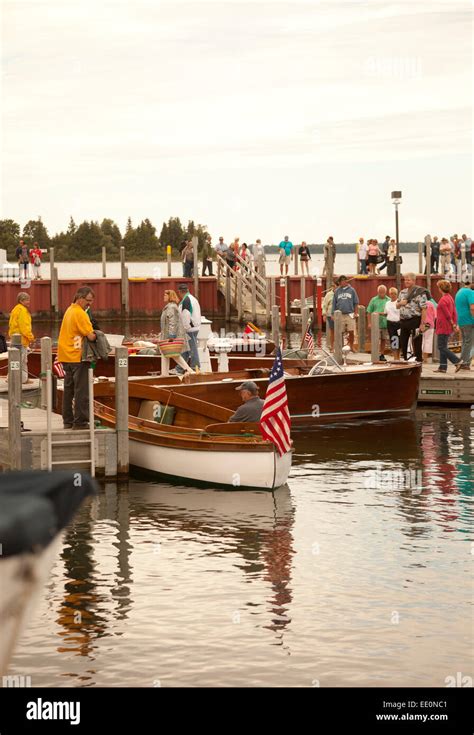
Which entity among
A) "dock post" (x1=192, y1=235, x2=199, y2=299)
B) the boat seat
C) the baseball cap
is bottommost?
the boat seat

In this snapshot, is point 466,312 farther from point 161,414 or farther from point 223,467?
point 223,467

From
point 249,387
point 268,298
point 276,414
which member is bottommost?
point 276,414

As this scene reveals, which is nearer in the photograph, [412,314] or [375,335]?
[412,314]

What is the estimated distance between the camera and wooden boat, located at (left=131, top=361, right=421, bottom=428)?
926 inches

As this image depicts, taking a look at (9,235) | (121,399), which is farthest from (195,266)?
(9,235)

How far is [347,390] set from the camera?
24.1m

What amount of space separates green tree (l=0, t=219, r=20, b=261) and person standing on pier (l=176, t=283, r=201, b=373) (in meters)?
86.8

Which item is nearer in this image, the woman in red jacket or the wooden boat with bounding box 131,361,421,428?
the wooden boat with bounding box 131,361,421,428

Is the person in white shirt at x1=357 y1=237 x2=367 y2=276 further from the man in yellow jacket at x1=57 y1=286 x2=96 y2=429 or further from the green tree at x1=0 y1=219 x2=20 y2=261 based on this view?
the green tree at x1=0 y1=219 x2=20 y2=261

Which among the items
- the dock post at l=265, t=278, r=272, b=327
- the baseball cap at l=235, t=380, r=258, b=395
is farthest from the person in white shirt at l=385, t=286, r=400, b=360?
the dock post at l=265, t=278, r=272, b=327

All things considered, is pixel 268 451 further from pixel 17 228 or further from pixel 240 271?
pixel 17 228

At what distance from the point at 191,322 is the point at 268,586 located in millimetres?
11388

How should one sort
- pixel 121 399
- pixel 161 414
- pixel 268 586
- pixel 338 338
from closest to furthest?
1. pixel 268 586
2. pixel 121 399
3. pixel 161 414
4. pixel 338 338

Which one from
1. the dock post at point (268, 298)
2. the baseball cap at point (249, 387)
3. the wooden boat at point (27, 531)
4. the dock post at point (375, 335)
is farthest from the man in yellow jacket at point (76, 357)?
the dock post at point (268, 298)
